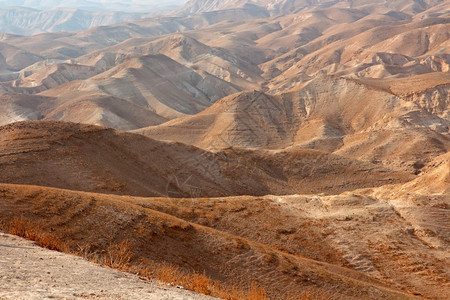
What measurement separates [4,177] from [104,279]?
25.2 m

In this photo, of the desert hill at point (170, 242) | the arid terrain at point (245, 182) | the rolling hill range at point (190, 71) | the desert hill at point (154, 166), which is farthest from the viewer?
the rolling hill range at point (190, 71)

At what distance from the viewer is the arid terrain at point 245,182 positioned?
16.0 m

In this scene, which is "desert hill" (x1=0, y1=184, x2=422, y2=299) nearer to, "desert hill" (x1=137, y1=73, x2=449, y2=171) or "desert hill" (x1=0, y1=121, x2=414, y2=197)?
"desert hill" (x1=0, y1=121, x2=414, y2=197)

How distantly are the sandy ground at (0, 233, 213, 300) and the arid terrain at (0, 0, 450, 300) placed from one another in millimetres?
285

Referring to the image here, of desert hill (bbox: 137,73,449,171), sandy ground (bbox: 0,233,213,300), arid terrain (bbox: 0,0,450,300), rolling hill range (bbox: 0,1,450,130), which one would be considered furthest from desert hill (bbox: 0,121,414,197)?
rolling hill range (bbox: 0,1,450,130)

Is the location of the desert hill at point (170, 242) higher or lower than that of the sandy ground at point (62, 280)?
lower

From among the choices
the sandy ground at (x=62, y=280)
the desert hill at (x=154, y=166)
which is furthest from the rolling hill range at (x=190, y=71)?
the sandy ground at (x=62, y=280)

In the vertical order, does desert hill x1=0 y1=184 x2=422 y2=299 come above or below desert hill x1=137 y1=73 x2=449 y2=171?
above

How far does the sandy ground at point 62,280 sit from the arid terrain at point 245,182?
285 millimetres

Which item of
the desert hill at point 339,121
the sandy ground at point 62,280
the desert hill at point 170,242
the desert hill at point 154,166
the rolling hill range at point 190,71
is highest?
the sandy ground at point 62,280

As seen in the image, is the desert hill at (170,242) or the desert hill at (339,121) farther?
the desert hill at (339,121)

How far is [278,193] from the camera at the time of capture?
46688mm

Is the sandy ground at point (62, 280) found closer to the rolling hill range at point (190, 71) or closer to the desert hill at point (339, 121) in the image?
the desert hill at point (339, 121)

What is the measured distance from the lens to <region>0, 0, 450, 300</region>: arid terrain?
52.5 feet
